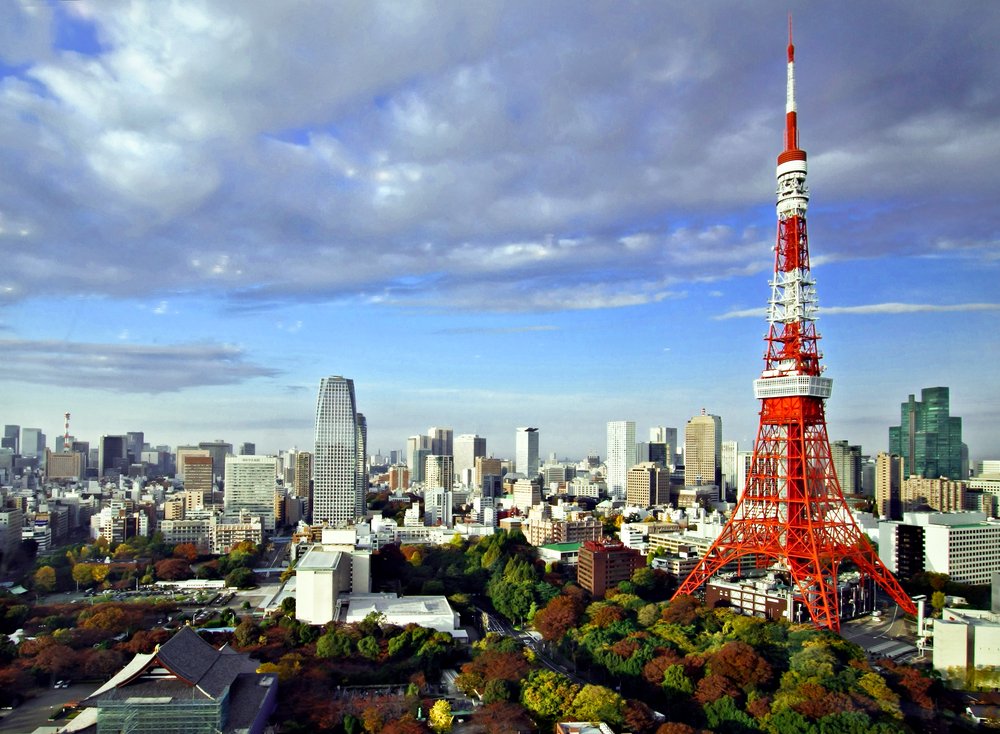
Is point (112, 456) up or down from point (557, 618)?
up

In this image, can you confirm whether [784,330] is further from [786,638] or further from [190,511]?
[190,511]

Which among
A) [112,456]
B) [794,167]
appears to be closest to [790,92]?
[794,167]

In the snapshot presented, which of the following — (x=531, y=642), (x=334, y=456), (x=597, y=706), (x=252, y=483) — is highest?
(x=334, y=456)

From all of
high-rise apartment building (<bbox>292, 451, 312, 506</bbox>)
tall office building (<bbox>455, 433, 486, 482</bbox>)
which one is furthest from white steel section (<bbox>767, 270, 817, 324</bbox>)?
tall office building (<bbox>455, 433, 486, 482</bbox>)

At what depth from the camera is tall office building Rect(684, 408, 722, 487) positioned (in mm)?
44062

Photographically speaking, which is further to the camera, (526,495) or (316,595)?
(526,495)

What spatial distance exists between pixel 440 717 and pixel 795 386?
9.08 metres

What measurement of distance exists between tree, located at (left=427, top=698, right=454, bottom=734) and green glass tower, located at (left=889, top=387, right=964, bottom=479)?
2900 centimetres

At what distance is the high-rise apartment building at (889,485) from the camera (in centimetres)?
3002

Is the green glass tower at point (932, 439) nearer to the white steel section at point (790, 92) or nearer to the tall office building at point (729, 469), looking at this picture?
the tall office building at point (729, 469)

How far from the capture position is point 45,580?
17688 mm

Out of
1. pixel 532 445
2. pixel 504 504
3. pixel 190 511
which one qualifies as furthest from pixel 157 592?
pixel 532 445

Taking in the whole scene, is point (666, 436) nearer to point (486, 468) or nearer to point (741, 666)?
point (486, 468)

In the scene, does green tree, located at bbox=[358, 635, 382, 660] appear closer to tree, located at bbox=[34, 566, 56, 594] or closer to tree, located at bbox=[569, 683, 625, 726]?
tree, located at bbox=[569, 683, 625, 726]
